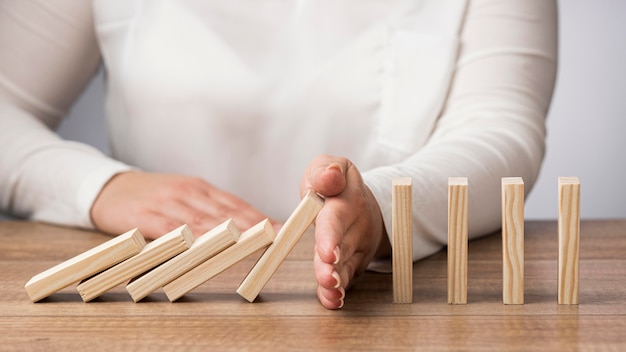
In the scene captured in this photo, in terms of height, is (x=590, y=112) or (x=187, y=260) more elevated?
(x=187, y=260)

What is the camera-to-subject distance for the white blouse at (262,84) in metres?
1.03

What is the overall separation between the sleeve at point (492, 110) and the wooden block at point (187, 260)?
24 cm

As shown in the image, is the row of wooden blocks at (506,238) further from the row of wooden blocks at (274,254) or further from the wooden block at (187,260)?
the wooden block at (187,260)

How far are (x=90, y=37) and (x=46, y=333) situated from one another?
68 centimetres

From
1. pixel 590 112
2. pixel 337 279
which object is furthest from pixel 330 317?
pixel 590 112

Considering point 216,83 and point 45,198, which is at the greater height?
point 216,83

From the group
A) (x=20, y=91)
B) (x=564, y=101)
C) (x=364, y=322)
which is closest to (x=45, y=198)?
(x=20, y=91)

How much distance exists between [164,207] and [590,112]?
4.72 ft

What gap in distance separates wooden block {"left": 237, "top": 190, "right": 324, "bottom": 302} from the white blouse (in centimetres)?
39

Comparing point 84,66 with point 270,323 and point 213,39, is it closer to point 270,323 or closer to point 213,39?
point 213,39

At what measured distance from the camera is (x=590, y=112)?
2076 millimetres

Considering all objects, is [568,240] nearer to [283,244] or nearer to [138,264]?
[283,244]

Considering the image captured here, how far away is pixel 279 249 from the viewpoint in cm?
64

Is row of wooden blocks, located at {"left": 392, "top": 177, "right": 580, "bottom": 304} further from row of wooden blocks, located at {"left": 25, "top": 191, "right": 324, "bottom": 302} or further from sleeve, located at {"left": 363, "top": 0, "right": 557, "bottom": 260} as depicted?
sleeve, located at {"left": 363, "top": 0, "right": 557, "bottom": 260}
